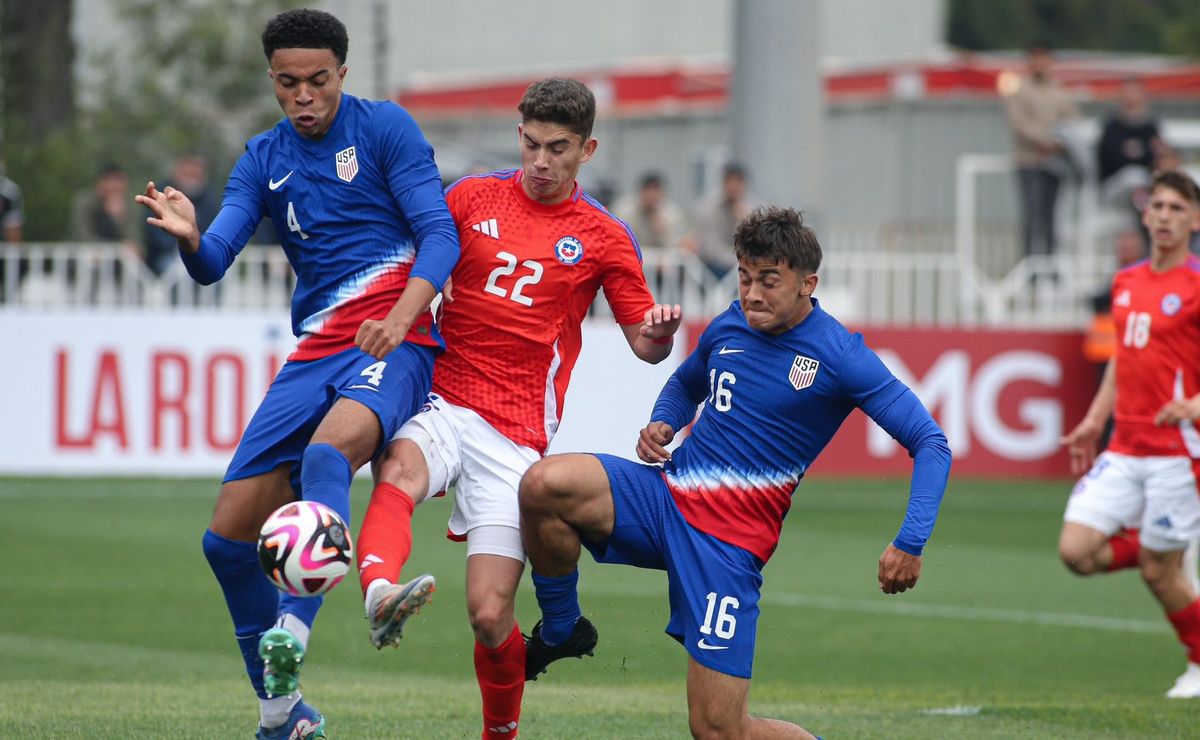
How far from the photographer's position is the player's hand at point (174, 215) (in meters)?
6.73

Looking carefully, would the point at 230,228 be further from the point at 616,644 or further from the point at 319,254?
the point at 616,644


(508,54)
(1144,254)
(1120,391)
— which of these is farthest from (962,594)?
(508,54)

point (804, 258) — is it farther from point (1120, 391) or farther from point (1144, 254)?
point (1144, 254)

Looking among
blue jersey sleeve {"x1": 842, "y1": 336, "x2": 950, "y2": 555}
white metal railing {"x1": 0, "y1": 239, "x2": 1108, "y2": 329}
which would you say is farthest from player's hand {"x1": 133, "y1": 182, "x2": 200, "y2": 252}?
white metal railing {"x1": 0, "y1": 239, "x2": 1108, "y2": 329}

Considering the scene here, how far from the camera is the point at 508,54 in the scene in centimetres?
3675

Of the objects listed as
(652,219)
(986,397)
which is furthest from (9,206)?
(986,397)

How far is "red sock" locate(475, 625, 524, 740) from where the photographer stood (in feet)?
23.3

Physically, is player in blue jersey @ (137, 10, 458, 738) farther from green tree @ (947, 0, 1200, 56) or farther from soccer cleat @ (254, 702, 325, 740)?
green tree @ (947, 0, 1200, 56)

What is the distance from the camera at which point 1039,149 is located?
64.5 feet

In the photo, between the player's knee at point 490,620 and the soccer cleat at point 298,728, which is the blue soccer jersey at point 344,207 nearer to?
the player's knee at point 490,620

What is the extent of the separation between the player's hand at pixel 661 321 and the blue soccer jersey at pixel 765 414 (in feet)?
0.46

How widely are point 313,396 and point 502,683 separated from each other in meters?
1.28

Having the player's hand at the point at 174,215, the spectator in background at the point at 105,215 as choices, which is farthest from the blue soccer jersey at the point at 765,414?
the spectator in background at the point at 105,215

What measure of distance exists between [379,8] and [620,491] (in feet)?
43.1
